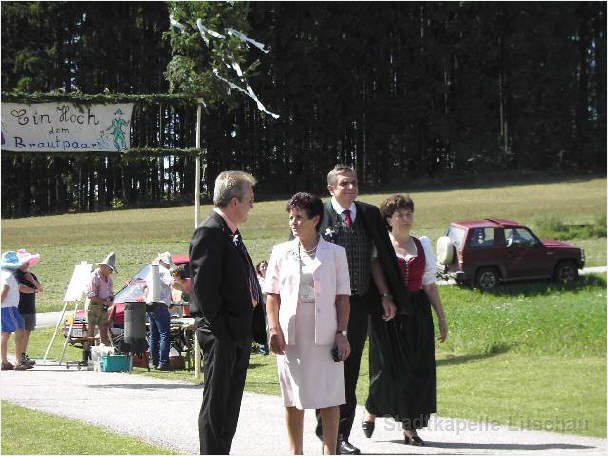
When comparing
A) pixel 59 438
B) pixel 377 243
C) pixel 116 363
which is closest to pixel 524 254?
pixel 116 363

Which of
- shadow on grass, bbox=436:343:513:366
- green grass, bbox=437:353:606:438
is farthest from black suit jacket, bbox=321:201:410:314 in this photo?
shadow on grass, bbox=436:343:513:366

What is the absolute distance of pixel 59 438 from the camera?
8.02 metres

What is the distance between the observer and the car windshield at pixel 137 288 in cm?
1295

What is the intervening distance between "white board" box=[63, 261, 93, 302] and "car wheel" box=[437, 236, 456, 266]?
13.0 metres

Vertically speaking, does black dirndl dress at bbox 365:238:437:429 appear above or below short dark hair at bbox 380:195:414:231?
below

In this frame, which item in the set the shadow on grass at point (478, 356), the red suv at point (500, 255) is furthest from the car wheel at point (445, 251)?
the shadow on grass at point (478, 356)

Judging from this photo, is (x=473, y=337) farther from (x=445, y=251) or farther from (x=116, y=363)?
(x=445, y=251)

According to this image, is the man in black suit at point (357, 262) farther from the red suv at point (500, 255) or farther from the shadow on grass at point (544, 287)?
the shadow on grass at point (544, 287)

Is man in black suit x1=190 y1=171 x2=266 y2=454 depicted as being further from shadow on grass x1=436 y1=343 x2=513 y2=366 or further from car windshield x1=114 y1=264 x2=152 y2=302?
shadow on grass x1=436 y1=343 x2=513 y2=366

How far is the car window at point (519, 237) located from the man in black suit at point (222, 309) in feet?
73.7

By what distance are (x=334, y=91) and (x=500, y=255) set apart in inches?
349

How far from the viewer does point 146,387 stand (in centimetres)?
1135

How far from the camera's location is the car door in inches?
1107

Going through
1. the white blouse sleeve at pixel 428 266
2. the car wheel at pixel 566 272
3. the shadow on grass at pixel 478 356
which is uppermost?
the white blouse sleeve at pixel 428 266
